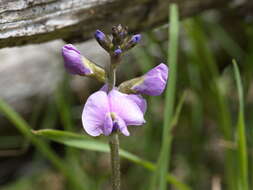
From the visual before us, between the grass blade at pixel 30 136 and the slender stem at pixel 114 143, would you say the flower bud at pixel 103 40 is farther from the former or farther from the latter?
the grass blade at pixel 30 136

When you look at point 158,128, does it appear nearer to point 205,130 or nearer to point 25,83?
point 205,130

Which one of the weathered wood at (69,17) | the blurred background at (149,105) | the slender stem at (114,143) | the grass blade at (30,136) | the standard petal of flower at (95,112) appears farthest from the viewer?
the blurred background at (149,105)

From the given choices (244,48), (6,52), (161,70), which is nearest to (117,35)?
(161,70)

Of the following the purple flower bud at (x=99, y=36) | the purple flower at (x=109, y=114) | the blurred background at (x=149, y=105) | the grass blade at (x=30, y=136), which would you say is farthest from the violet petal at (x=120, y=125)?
the blurred background at (x=149, y=105)

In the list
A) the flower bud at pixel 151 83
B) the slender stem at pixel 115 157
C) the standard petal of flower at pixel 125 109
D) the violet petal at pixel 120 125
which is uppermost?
the flower bud at pixel 151 83

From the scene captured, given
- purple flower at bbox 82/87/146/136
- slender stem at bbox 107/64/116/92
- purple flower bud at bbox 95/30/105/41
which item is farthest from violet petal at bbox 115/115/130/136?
purple flower bud at bbox 95/30/105/41

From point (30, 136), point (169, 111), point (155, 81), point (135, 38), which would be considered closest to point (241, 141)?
point (169, 111)

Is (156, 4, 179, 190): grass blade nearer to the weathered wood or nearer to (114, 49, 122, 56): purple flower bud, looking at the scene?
the weathered wood

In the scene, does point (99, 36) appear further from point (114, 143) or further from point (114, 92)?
point (114, 143)
